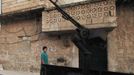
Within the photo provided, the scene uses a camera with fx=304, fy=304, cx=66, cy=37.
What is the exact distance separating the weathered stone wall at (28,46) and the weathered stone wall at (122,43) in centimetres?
203

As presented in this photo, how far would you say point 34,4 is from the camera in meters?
14.7

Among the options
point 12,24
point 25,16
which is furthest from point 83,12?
point 12,24

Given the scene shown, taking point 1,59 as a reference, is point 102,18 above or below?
above

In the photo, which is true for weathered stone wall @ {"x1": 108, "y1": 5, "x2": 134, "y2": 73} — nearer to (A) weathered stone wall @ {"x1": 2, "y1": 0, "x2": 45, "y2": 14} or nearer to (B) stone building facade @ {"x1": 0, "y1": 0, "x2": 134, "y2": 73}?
(B) stone building facade @ {"x1": 0, "y1": 0, "x2": 134, "y2": 73}

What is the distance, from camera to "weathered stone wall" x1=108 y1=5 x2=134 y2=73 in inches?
401

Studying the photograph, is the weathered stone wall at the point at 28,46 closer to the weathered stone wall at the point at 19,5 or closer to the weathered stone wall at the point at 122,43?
the weathered stone wall at the point at 19,5

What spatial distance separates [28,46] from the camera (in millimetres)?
15289

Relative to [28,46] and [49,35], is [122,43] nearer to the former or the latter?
[49,35]

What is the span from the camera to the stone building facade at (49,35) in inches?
411

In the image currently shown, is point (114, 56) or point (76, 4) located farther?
point (76, 4)

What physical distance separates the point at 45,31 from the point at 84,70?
978cm

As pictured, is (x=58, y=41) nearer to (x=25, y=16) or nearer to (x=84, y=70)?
(x=25, y=16)

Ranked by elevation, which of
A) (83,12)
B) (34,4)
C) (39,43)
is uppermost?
(34,4)

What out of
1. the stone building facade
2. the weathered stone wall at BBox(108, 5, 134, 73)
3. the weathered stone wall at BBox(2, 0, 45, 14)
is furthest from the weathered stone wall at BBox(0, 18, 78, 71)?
the weathered stone wall at BBox(108, 5, 134, 73)
